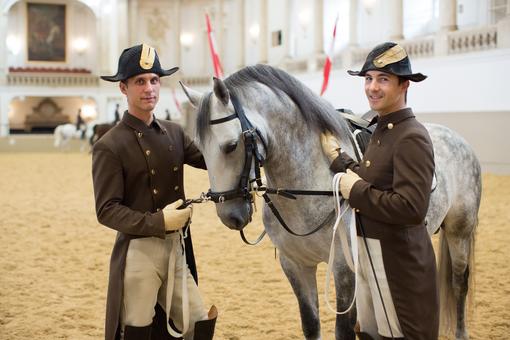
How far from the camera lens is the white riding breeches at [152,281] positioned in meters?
2.35

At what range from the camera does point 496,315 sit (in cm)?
408

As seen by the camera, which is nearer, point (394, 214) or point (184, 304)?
point (394, 214)

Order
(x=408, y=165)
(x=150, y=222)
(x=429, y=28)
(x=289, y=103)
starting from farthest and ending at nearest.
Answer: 1. (x=429, y=28)
2. (x=289, y=103)
3. (x=150, y=222)
4. (x=408, y=165)

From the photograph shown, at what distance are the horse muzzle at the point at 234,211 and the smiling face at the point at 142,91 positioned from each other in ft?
1.74

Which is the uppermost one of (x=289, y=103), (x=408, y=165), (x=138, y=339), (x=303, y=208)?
(x=289, y=103)

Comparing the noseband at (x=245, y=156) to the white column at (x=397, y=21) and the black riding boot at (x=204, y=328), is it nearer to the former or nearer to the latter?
the black riding boot at (x=204, y=328)

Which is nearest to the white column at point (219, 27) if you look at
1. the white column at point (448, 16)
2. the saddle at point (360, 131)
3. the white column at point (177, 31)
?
the white column at point (177, 31)

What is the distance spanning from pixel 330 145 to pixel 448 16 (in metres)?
12.9

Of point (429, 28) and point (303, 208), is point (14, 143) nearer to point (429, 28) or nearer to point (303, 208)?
point (429, 28)

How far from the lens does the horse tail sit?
3.63 m

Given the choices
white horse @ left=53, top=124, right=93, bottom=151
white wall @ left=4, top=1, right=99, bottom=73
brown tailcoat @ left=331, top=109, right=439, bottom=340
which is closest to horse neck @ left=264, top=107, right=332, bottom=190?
brown tailcoat @ left=331, top=109, right=439, bottom=340

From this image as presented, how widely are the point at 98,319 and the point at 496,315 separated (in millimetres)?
2923

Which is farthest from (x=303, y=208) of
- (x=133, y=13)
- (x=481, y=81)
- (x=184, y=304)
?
(x=133, y=13)

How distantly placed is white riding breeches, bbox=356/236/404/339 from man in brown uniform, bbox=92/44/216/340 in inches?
26.7
